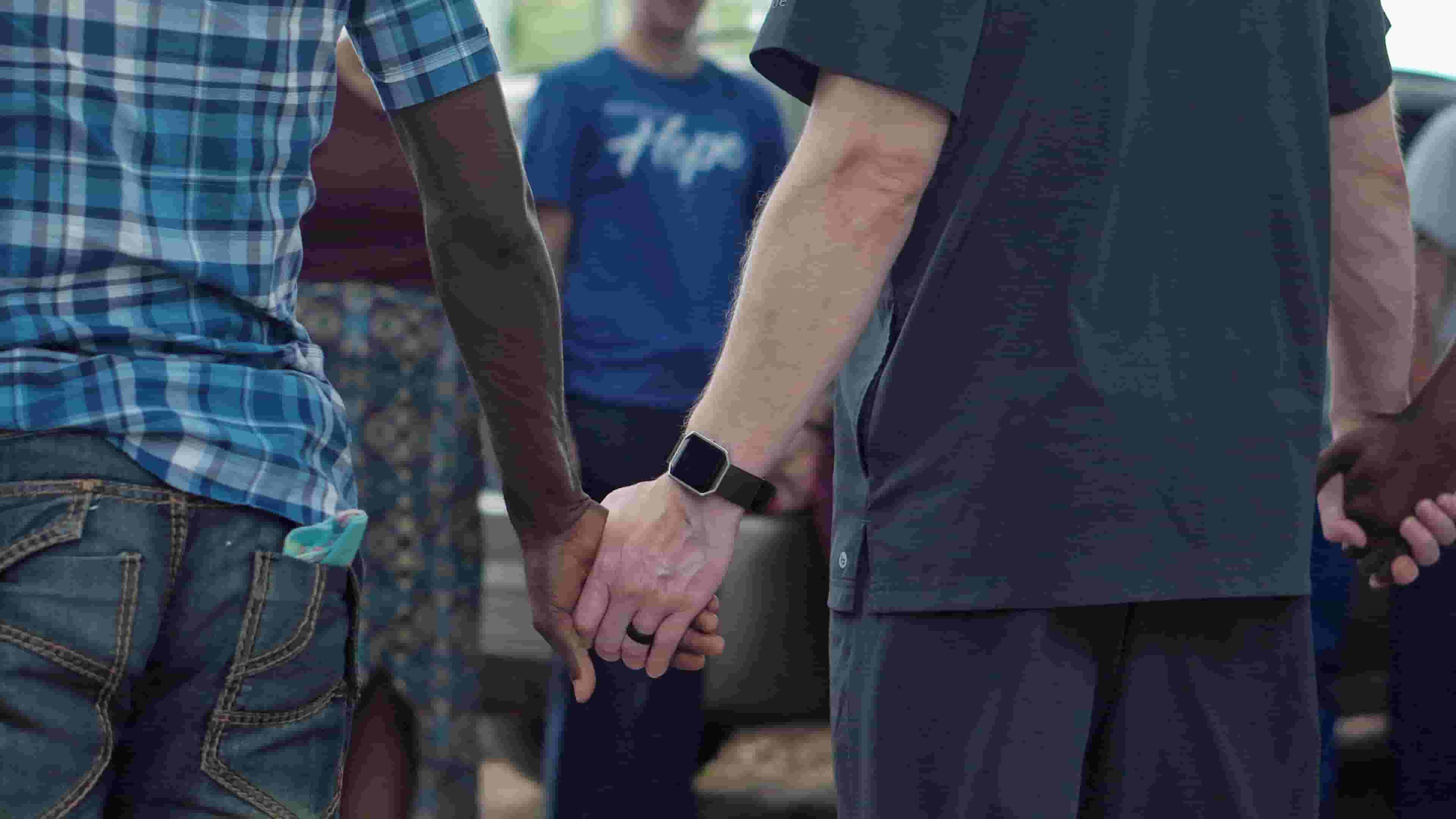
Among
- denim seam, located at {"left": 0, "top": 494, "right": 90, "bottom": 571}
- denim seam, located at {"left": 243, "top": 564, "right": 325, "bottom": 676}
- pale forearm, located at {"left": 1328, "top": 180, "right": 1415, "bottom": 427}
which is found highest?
pale forearm, located at {"left": 1328, "top": 180, "right": 1415, "bottom": 427}

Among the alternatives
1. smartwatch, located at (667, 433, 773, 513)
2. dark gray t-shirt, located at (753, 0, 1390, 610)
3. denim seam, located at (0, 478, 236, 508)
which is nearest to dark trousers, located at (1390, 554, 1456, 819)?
dark gray t-shirt, located at (753, 0, 1390, 610)

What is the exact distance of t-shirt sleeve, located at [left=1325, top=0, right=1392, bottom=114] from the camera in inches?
81.9

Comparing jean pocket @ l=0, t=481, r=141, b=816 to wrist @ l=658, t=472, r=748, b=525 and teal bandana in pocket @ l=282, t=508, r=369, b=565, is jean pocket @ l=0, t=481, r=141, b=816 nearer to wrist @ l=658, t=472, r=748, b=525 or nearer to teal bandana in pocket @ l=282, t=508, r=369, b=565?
teal bandana in pocket @ l=282, t=508, r=369, b=565

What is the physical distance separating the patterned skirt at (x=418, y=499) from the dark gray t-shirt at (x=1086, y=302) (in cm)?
168

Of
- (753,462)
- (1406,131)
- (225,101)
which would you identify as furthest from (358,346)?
(1406,131)

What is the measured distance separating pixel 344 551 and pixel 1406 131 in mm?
3793

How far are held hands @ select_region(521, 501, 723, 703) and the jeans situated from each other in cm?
41

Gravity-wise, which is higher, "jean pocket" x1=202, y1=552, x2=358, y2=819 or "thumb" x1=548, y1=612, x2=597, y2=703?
"jean pocket" x1=202, y1=552, x2=358, y2=819

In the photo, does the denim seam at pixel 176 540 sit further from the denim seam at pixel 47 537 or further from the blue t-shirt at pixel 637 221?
the blue t-shirt at pixel 637 221

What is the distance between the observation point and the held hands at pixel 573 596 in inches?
84.5

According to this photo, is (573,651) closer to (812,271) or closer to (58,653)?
(812,271)

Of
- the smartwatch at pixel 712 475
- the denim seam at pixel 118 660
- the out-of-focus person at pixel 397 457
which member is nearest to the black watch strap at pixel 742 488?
the smartwatch at pixel 712 475

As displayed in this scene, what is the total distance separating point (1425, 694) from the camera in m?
3.60

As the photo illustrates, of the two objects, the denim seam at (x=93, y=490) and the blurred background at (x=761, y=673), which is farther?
the blurred background at (x=761, y=673)
